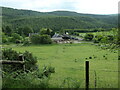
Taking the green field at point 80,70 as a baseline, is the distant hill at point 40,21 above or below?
above

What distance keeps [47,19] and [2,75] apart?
3781cm

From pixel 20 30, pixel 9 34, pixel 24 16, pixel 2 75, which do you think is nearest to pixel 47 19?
pixel 24 16

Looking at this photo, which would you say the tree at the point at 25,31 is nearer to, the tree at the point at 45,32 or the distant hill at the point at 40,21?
the distant hill at the point at 40,21

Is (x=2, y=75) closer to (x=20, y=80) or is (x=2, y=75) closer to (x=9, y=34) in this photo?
(x=20, y=80)

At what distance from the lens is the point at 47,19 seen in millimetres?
39812

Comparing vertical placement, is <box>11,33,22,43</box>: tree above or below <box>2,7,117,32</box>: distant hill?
below

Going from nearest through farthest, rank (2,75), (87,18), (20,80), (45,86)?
(45,86) < (20,80) < (2,75) < (87,18)

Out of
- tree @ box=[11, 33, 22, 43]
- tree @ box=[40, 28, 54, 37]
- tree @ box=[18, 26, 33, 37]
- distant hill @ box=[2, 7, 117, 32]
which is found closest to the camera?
tree @ box=[11, 33, 22, 43]

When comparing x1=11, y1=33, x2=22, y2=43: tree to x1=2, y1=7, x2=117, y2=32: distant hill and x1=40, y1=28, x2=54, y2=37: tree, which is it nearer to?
x1=2, y1=7, x2=117, y2=32: distant hill

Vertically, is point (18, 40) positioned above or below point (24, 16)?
below

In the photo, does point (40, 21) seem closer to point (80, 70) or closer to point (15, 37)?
point (15, 37)

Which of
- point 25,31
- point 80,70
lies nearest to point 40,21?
point 25,31

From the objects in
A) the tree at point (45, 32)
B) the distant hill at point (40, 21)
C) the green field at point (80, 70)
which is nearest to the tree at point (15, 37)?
the distant hill at point (40, 21)

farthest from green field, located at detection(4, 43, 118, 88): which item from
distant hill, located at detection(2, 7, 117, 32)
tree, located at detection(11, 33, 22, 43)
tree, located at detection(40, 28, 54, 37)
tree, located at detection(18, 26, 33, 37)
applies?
distant hill, located at detection(2, 7, 117, 32)
